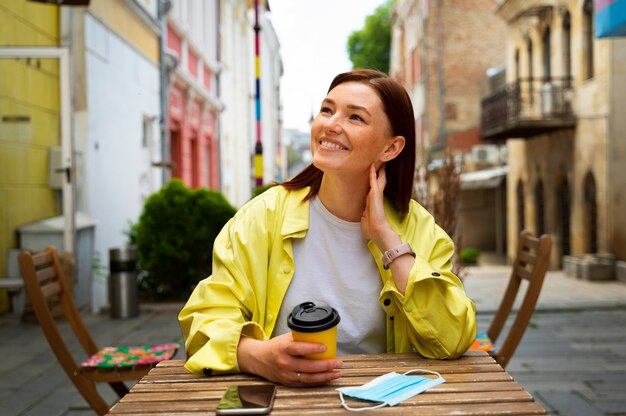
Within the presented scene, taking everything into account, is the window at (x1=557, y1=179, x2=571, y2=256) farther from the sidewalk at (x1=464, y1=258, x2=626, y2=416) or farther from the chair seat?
the chair seat

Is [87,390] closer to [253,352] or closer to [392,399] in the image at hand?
[253,352]

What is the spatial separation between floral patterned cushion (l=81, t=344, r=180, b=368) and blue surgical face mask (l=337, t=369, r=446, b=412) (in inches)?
84.2

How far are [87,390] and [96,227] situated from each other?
6.19m

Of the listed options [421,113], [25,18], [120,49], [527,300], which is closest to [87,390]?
[527,300]

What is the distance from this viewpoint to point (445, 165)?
5922mm

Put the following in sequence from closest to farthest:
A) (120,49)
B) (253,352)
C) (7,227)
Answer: (253,352), (7,227), (120,49)

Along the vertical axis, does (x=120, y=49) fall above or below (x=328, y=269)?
above

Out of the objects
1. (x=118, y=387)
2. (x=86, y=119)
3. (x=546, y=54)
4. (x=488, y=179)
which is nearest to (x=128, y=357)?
(x=118, y=387)

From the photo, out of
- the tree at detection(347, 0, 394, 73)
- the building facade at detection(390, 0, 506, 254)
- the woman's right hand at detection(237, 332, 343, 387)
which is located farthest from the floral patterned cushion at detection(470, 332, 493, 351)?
the tree at detection(347, 0, 394, 73)

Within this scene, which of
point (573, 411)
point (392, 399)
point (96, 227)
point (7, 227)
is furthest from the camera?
point (96, 227)

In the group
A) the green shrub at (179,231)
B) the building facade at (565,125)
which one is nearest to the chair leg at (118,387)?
the green shrub at (179,231)

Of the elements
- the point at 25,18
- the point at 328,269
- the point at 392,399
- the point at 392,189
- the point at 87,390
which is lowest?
the point at 87,390

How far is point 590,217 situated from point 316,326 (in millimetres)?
16229

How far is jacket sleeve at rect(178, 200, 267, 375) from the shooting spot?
7.37 feet
